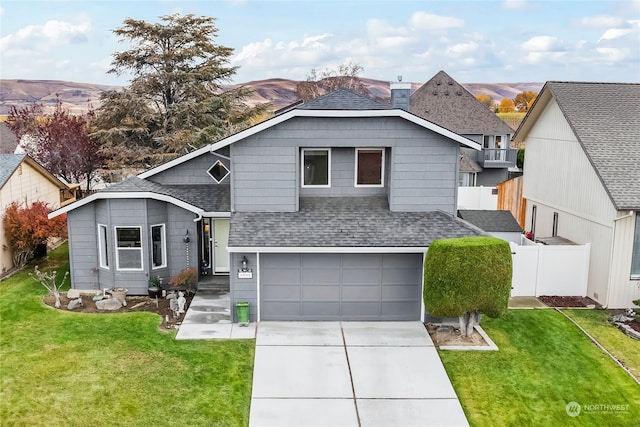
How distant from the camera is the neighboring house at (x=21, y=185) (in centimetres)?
1884

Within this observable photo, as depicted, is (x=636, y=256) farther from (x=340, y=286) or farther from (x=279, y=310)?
(x=279, y=310)

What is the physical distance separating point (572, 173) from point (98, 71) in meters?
30.3

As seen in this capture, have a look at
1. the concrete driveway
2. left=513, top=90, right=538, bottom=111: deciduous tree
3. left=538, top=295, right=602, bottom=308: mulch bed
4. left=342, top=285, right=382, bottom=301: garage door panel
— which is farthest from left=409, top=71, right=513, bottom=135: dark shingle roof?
left=513, top=90, right=538, bottom=111: deciduous tree

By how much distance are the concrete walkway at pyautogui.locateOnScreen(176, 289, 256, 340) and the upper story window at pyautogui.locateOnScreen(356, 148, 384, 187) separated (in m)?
5.20

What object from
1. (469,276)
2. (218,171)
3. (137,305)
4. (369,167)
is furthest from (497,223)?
(137,305)

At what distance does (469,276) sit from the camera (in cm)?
1227

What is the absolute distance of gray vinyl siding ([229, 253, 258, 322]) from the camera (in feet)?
46.9

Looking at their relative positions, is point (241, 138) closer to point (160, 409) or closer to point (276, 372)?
point (276, 372)

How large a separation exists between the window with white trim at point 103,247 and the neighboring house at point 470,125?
20.6 m

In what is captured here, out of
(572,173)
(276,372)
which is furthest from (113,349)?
(572,173)

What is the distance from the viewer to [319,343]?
13234 millimetres

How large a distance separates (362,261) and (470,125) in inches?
875

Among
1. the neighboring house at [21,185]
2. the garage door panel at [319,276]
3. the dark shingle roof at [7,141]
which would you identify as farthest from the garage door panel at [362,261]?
the dark shingle roof at [7,141]

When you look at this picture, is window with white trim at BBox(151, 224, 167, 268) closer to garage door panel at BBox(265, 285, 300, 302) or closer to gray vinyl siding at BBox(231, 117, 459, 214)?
gray vinyl siding at BBox(231, 117, 459, 214)
